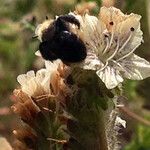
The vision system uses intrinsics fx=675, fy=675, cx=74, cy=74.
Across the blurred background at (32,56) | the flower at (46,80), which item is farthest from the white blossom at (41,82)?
the blurred background at (32,56)

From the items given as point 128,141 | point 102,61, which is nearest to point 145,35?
point 128,141

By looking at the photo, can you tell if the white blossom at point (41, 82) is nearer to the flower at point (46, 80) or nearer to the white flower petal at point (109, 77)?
the flower at point (46, 80)

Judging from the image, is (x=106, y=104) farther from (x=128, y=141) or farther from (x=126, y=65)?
(x=128, y=141)

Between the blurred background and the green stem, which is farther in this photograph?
the blurred background

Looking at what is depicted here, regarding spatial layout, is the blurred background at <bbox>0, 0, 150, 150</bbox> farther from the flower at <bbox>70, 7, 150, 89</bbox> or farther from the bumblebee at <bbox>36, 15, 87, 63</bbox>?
the bumblebee at <bbox>36, 15, 87, 63</bbox>

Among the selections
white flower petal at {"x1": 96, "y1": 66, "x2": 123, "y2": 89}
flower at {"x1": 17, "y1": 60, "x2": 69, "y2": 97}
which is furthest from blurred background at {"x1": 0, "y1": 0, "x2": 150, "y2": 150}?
white flower petal at {"x1": 96, "y1": 66, "x2": 123, "y2": 89}

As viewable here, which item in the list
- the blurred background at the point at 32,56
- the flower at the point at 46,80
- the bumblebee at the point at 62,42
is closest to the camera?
the bumblebee at the point at 62,42
